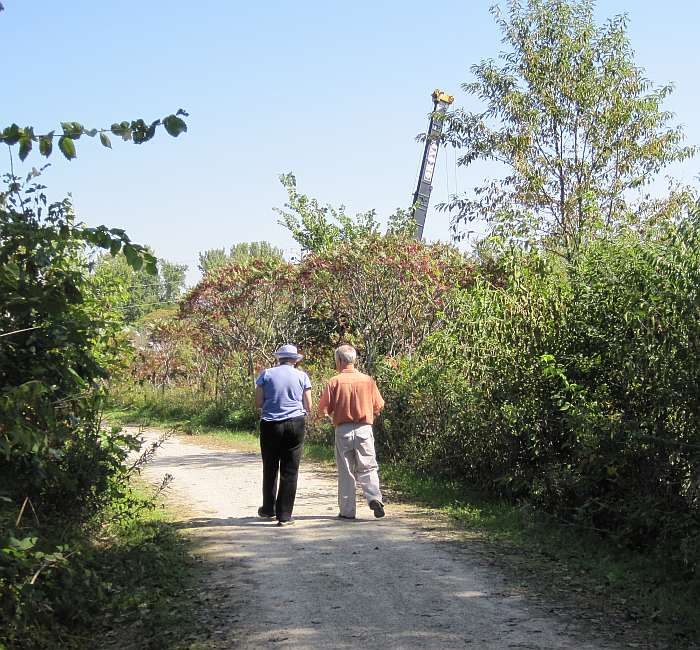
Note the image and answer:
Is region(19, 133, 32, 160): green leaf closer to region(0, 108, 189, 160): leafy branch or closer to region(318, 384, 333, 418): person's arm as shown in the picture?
region(0, 108, 189, 160): leafy branch

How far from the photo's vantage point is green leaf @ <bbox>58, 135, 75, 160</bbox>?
3.94 meters

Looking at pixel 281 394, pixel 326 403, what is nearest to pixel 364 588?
pixel 281 394

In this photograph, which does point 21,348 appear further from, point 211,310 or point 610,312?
point 211,310

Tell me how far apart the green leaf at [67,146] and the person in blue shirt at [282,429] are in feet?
18.4

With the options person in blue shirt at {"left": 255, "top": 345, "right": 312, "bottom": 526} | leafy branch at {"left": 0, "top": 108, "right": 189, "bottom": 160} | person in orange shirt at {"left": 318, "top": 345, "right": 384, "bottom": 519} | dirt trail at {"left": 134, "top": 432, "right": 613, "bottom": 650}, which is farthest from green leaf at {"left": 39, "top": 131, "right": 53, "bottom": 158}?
person in orange shirt at {"left": 318, "top": 345, "right": 384, "bottom": 519}

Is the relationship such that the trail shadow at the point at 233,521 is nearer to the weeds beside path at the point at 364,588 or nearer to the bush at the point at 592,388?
the weeds beside path at the point at 364,588

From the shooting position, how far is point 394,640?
557 cm

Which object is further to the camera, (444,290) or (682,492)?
(444,290)

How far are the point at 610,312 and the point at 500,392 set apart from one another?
1810 millimetres

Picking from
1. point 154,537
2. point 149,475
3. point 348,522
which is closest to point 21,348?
point 154,537

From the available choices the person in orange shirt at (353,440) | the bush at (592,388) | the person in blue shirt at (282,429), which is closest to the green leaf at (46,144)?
the bush at (592,388)

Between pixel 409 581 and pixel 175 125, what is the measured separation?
4.41 m

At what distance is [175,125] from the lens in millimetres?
3955

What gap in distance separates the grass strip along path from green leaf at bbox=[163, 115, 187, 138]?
3.27 metres
